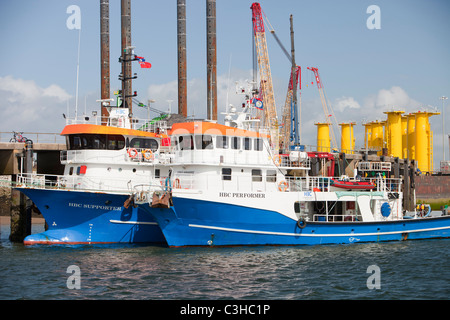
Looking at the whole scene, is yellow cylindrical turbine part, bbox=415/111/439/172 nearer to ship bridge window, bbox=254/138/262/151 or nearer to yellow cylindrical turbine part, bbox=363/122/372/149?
yellow cylindrical turbine part, bbox=363/122/372/149

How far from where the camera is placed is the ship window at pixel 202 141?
2472 cm

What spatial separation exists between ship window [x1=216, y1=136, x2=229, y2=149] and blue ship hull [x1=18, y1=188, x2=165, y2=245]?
5.12m

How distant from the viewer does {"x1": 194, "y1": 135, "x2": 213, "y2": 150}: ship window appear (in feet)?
81.1

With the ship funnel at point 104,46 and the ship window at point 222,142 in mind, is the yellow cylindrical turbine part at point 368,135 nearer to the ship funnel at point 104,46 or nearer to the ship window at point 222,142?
the ship funnel at point 104,46

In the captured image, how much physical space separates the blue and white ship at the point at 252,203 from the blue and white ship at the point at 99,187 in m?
2.19

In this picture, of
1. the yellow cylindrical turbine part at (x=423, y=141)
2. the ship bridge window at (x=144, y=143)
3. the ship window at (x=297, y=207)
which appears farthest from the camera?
the yellow cylindrical turbine part at (x=423, y=141)

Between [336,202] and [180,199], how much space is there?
26.9 ft

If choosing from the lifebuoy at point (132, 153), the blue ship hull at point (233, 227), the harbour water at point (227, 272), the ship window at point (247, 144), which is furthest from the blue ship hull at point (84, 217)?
the ship window at point (247, 144)

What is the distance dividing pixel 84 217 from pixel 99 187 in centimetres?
166

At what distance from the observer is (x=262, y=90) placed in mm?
53844

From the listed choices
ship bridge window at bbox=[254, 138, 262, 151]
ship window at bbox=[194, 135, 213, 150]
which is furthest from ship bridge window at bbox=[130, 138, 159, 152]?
ship bridge window at bbox=[254, 138, 262, 151]

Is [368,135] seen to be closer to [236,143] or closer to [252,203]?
[236,143]

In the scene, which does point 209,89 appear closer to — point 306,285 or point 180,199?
point 180,199
